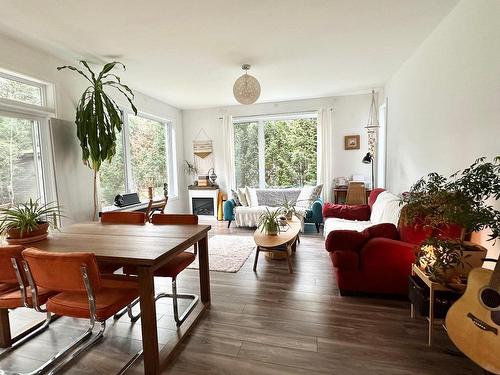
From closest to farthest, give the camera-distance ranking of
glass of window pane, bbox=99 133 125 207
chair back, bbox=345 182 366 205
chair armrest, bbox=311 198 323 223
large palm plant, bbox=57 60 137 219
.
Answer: large palm plant, bbox=57 60 137 219, glass of window pane, bbox=99 133 125 207, chair armrest, bbox=311 198 323 223, chair back, bbox=345 182 366 205

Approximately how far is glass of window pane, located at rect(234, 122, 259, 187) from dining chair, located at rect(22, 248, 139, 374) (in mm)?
4499

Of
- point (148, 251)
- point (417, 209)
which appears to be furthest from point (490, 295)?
point (148, 251)

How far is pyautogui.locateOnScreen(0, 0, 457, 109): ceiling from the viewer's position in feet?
7.15

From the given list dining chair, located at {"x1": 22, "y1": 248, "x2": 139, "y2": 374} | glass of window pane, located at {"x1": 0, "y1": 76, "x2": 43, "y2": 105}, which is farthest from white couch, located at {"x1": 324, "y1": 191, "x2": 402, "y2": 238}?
glass of window pane, located at {"x1": 0, "y1": 76, "x2": 43, "y2": 105}

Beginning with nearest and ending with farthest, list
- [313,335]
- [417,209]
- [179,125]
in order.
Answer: [417,209] < [313,335] < [179,125]

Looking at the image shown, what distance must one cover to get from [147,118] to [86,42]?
8.07ft

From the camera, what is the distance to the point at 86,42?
273cm

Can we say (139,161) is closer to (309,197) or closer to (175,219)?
(175,219)

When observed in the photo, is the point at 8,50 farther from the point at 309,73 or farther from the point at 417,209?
the point at 417,209

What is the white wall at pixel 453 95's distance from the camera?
1795 mm

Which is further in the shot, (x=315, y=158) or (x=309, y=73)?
(x=315, y=158)

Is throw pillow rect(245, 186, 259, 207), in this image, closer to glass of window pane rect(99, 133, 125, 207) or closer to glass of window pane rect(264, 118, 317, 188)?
glass of window pane rect(264, 118, 317, 188)

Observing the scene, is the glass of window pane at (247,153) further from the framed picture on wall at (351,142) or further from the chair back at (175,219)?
the chair back at (175,219)

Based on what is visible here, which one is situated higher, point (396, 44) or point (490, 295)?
point (396, 44)
